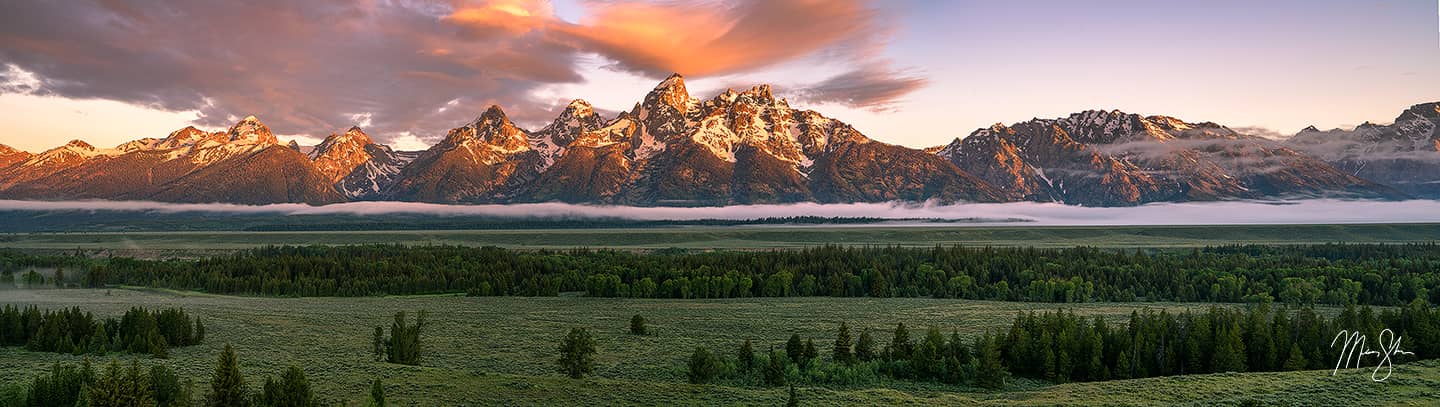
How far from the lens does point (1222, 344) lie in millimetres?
61938

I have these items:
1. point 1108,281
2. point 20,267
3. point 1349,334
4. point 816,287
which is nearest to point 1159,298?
point 1108,281

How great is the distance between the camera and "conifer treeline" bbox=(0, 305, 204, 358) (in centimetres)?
6700

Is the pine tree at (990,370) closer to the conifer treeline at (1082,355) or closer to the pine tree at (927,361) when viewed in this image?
the conifer treeline at (1082,355)

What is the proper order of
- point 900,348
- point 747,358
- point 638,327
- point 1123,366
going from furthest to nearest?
point 638,327 → point 900,348 → point 747,358 → point 1123,366

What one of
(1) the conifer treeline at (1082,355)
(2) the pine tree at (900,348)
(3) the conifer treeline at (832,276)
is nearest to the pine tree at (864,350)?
(1) the conifer treeline at (1082,355)

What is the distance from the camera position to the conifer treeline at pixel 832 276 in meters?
123

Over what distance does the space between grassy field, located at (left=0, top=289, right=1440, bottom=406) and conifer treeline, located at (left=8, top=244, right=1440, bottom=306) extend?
395 inches

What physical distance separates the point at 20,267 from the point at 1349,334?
22101 cm

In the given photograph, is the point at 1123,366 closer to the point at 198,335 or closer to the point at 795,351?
the point at 795,351

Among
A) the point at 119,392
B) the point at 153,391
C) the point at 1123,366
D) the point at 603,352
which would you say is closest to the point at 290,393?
the point at 119,392

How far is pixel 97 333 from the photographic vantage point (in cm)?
6850

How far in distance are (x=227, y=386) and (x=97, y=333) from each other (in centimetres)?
3246

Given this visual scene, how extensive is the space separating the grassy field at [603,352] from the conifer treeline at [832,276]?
1003cm

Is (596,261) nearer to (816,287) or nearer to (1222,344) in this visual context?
(816,287)
